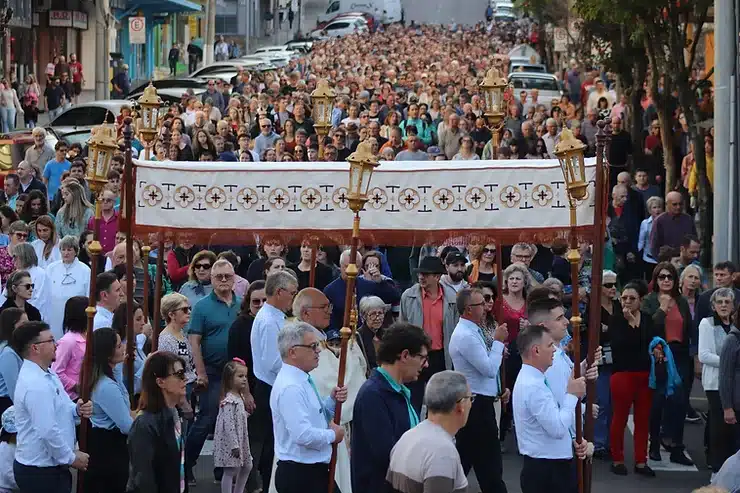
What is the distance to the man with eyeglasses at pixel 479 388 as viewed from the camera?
10.7 m

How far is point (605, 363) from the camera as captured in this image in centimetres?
1302

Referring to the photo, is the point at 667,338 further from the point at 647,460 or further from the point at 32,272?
the point at 32,272

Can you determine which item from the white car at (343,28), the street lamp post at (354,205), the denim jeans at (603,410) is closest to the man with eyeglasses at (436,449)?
the street lamp post at (354,205)

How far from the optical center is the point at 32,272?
14.2 meters

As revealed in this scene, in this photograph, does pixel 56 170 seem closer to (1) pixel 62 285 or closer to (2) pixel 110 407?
(1) pixel 62 285

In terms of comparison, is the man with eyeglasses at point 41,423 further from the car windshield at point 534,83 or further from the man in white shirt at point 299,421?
the car windshield at point 534,83

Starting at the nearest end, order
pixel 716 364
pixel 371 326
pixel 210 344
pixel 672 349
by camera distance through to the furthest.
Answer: pixel 371 326
pixel 210 344
pixel 716 364
pixel 672 349

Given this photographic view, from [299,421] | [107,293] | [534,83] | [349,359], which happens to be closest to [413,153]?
[107,293]

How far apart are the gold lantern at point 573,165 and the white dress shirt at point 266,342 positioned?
7.66ft

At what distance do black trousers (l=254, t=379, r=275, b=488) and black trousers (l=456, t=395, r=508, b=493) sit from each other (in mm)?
1372

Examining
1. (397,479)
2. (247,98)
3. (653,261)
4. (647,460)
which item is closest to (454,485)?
(397,479)

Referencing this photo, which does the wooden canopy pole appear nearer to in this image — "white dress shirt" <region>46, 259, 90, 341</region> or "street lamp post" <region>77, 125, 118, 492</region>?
"street lamp post" <region>77, 125, 118, 492</region>

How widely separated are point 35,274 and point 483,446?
5.14 meters

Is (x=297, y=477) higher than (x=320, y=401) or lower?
lower
